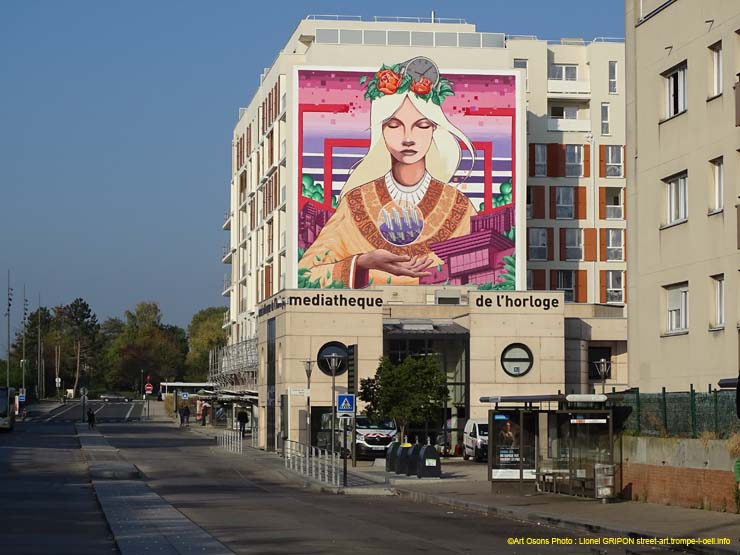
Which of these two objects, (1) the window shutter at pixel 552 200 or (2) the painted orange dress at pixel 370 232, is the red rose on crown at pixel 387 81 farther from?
(1) the window shutter at pixel 552 200

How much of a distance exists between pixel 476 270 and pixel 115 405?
89.4 m

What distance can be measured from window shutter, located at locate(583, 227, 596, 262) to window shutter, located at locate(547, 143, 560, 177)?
→ 13.9 feet

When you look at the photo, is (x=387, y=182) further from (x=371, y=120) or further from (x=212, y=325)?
(x=212, y=325)

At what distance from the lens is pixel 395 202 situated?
76312mm

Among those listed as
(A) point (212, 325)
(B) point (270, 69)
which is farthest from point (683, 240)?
(A) point (212, 325)

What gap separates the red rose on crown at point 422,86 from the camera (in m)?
77.2

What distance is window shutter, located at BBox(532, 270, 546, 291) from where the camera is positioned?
88.0 m

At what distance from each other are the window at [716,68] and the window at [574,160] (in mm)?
53754

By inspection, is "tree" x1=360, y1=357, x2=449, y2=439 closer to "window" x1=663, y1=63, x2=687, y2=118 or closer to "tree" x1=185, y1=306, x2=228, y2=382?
"window" x1=663, y1=63, x2=687, y2=118

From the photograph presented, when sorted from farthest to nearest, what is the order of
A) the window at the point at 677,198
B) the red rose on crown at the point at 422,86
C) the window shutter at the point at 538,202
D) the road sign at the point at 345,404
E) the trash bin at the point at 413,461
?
1. the window shutter at the point at 538,202
2. the red rose on crown at the point at 422,86
3. the trash bin at the point at 413,461
4. the road sign at the point at 345,404
5. the window at the point at 677,198

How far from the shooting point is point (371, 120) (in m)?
76.5

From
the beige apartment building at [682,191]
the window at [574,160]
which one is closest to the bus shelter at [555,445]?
the beige apartment building at [682,191]

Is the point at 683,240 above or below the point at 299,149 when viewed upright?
below

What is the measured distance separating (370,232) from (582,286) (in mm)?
18652
